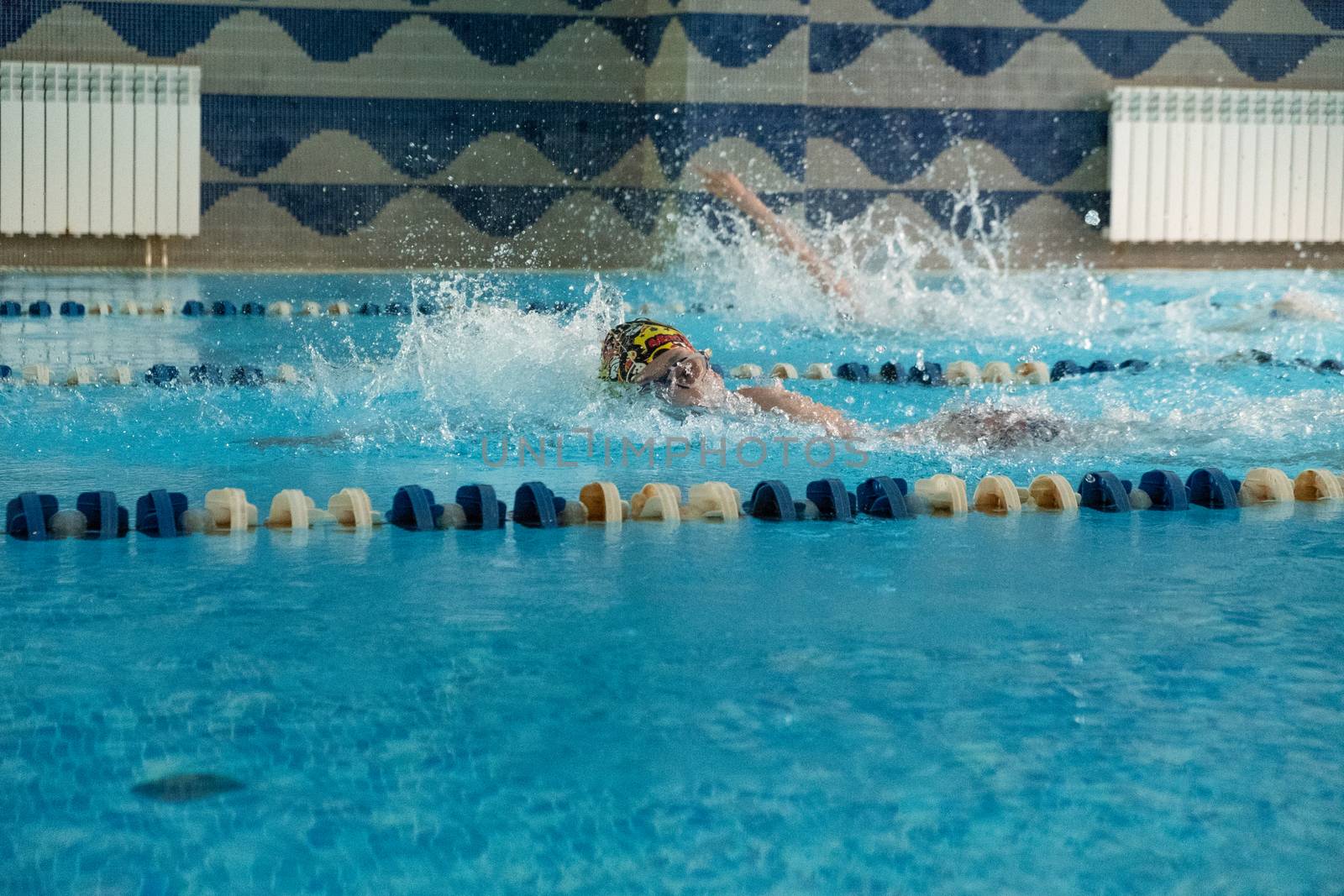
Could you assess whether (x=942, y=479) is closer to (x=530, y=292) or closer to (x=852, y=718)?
(x=852, y=718)

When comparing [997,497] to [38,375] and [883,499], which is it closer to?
[883,499]

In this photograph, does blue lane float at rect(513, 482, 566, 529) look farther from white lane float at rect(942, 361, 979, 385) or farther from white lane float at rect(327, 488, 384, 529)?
white lane float at rect(942, 361, 979, 385)

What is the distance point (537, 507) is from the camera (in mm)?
2963

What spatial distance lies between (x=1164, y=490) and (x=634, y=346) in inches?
60.4

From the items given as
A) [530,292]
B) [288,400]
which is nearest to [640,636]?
[288,400]

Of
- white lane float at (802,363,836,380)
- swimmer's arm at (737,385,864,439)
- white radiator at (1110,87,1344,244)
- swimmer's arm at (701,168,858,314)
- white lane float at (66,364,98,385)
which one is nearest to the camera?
swimmer's arm at (737,385,864,439)

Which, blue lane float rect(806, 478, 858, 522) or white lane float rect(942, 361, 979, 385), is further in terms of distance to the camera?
white lane float rect(942, 361, 979, 385)

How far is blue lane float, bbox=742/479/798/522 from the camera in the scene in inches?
119

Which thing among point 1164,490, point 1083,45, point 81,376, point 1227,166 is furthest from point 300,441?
point 1227,166

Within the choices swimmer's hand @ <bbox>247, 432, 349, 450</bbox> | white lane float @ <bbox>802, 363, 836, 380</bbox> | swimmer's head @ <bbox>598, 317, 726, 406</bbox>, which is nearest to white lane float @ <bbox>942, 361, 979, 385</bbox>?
white lane float @ <bbox>802, 363, 836, 380</bbox>

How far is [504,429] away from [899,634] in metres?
2.17

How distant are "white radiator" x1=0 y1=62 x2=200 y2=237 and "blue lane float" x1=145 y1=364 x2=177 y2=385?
4.23 m

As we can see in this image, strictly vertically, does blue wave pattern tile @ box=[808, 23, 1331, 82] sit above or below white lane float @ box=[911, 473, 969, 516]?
above

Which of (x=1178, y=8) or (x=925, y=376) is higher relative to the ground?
(x=1178, y=8)
